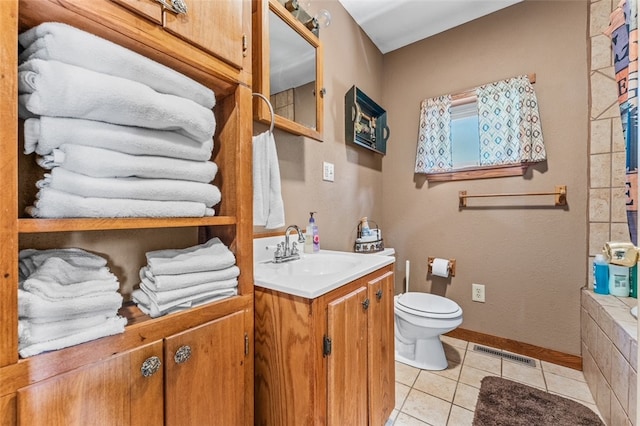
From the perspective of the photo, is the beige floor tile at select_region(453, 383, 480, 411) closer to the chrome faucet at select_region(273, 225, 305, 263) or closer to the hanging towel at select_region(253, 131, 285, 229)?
the chrome faucet at select_region(273, 225, 305, 263)

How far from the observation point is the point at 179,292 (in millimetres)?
633

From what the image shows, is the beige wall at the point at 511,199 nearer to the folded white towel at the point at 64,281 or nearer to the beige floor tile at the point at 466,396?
the beige floor tile at the point at 466,396

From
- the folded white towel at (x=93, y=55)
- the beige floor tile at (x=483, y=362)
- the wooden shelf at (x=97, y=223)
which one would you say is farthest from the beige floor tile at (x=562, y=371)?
the folded white towel at (x=93, y=55)

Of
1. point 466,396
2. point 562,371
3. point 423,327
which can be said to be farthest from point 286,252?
point 562,371

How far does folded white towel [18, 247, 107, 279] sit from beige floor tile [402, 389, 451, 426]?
5.08 feet

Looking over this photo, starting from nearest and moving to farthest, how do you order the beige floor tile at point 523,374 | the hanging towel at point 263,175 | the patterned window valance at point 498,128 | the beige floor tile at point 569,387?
the hanging towel at point 263,175 < the beige floor tile at point 569,387 < the beige floor tile at point 523,374 < the patterned window valance at point 498,128

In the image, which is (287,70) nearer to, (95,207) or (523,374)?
(95,207)

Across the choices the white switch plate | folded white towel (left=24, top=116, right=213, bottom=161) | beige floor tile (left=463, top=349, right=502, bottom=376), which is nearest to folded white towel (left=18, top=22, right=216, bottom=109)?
folded white towel (left=24, top=116, right=213, bottom=161)

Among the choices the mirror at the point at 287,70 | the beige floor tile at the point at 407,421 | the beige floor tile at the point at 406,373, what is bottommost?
the beige floor tile at the point at 406,373

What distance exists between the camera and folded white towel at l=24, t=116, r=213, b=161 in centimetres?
48

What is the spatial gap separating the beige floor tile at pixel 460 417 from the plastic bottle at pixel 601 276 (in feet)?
3.54

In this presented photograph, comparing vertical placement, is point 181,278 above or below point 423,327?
above

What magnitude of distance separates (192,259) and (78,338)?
252 mm

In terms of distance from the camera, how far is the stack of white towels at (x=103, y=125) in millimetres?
467
